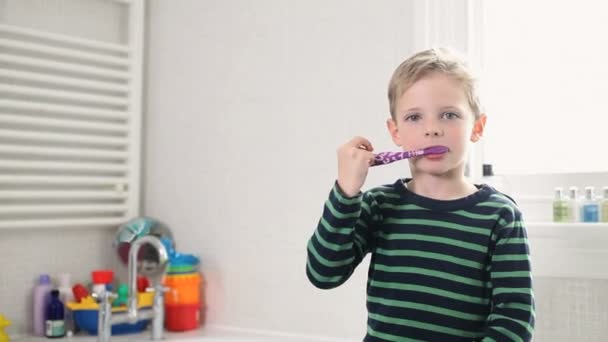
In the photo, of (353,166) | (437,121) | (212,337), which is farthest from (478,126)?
(212,337)

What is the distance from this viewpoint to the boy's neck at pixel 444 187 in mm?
1031

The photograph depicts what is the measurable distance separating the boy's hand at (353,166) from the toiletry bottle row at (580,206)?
588 millimetres

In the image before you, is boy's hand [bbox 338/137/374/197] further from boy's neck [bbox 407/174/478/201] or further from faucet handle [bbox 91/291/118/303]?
faucet handle [bbox 91/291/118/303]

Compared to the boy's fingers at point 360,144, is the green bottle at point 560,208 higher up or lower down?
lower down

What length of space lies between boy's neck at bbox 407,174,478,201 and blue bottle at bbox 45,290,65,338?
4.06 ft

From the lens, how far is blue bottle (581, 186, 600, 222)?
4.56 ft

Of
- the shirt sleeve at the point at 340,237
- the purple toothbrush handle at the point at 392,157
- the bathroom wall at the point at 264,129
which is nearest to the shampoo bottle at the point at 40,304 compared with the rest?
the bathroom wall at the point at 264,129

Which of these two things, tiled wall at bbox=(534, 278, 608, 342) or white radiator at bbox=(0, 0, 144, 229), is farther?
white radiator at bbox=(0, 0, 144, 229)

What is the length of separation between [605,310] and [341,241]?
0.65 metres

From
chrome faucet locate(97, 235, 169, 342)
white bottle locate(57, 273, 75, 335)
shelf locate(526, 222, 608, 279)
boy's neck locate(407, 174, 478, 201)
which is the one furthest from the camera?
white bottle locate(57, 273, 75, 335)

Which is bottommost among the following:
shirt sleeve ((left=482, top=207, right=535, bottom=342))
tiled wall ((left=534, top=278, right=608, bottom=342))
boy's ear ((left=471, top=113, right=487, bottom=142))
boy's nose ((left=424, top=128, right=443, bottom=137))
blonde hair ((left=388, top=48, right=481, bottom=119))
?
tiled wall ((left=534, top=278, right=608, bottom=342))

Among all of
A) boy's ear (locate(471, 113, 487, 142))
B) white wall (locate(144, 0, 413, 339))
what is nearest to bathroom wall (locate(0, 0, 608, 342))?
white wall (locate(144, 0, 413, 339))

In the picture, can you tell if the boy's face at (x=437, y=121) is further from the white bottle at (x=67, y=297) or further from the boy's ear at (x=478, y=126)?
the white bottle at (x=67, y=297)

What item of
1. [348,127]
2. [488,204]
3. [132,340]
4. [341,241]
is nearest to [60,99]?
[132,340]
